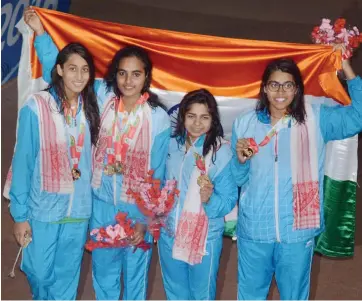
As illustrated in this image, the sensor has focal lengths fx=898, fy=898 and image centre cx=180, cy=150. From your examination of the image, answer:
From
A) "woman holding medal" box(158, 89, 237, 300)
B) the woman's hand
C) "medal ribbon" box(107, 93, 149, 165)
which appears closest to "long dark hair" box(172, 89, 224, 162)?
"woman holding medal" box(158, 89, 237, 300)

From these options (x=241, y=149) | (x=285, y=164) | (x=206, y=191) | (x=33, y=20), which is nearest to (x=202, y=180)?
(x=206, y=191)

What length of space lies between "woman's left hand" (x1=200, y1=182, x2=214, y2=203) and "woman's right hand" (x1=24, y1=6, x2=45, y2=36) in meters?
1.42

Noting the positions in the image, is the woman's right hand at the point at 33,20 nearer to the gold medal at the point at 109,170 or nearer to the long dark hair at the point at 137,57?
the long dark hair at the point at 137,57

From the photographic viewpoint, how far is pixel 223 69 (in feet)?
19.2

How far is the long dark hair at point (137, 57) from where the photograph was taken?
5.40m

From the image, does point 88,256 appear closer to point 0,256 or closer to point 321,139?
point 0,256

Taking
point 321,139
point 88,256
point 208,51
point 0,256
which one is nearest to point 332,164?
point 321,139

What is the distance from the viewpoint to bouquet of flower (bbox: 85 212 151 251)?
5.38 metres

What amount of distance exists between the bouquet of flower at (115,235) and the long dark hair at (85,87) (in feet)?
1.73

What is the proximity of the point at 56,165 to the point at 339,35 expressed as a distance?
191 centimetres

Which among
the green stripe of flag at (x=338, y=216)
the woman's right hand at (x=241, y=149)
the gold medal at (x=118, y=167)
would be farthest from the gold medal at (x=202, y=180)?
the green stripe of flag at (x=338, y=216)

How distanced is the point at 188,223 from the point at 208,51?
117cm

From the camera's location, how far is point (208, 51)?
5.82 meters

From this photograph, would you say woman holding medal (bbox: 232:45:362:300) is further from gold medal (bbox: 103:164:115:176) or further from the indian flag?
gold medal (bbox: 103:164:115:176)
